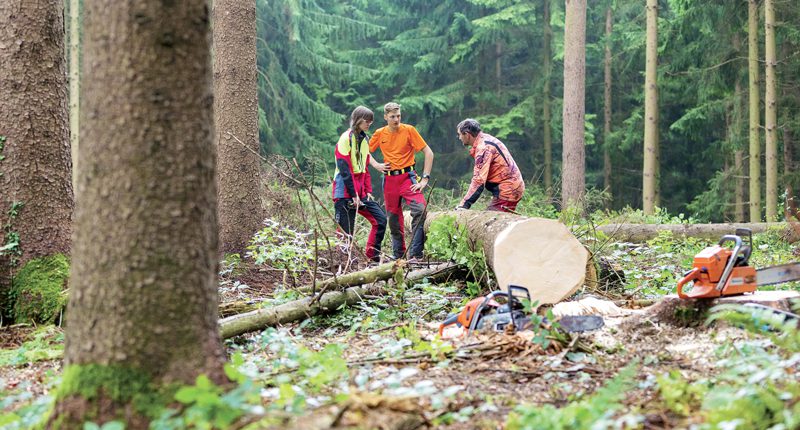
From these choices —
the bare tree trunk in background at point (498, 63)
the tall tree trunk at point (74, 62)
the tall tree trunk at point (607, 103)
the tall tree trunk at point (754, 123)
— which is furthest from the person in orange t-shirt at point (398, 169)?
the bare tree trunk in background at point (498, 63)

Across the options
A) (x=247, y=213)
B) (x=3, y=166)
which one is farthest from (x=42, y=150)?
(x=247, y=213)

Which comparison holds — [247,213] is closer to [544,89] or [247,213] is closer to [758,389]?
[758,389]

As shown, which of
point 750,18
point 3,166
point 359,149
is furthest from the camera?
point 750,18

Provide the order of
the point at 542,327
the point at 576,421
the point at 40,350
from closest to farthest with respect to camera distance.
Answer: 1. the point at 576,421
2. the point at 542,327
3. the point at 40,350

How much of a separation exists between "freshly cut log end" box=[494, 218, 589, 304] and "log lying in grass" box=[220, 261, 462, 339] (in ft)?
2.99

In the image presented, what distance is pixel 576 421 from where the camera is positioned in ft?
8.82

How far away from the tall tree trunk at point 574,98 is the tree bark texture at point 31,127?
11793mm

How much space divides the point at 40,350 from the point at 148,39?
3.02 m

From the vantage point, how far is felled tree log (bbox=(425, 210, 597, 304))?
5.87m

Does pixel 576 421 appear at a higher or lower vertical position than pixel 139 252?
lower

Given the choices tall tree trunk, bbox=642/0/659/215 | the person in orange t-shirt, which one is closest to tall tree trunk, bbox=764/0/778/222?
tall tree trunk, bbox=642/0/659/215

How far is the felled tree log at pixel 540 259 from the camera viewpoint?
19.2 ft

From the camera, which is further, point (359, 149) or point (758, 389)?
point (359, 149)

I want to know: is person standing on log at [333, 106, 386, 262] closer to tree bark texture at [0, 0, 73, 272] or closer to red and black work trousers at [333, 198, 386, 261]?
red and black work trousers at [333, 198, 386, 261]
